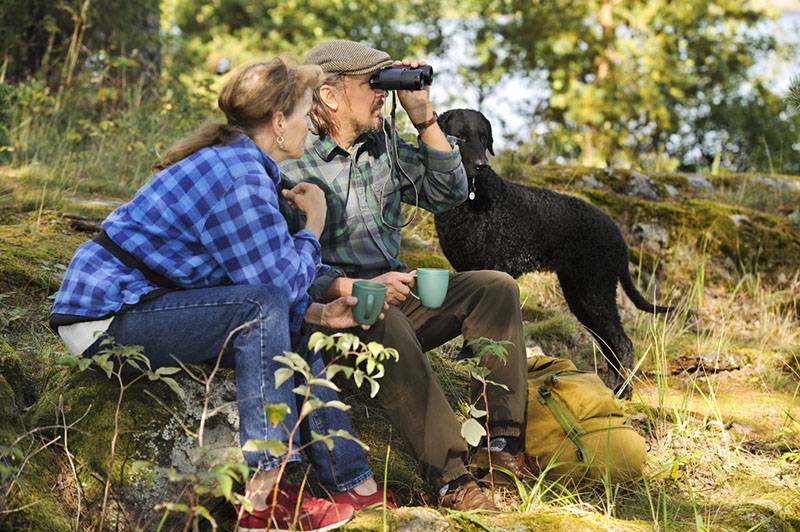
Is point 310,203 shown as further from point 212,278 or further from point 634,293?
point 634,293

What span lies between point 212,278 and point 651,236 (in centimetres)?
523

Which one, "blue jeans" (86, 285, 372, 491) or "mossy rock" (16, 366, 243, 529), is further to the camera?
"mossy rock" (16, 366, 243, 529)

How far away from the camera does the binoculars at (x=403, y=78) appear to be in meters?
3.22

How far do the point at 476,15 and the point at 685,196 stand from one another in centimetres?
1210

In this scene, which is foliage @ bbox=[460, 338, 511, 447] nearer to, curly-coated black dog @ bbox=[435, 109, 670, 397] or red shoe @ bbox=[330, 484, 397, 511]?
red shoe @ bbox=[330, 484, 397, 511]

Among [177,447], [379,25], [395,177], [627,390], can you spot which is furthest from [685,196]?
[379,25]

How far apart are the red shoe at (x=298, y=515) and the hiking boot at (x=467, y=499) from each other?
0.46 metres

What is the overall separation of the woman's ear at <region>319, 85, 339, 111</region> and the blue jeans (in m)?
1.13

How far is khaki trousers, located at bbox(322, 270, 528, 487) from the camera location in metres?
2.97

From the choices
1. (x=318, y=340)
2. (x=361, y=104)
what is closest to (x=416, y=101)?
(x=361, y=104)

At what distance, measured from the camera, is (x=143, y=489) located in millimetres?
2691

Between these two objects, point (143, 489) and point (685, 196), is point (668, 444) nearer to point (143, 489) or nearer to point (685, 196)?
point (143, 489)

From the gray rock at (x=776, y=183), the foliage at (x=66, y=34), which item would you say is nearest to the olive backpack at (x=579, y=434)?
the foliage at (x=66, y=34)

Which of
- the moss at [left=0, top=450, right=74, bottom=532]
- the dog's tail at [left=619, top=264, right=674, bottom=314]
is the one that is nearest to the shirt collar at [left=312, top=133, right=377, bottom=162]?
the moss at [left=0, top=450, right=74, bottom=532]
